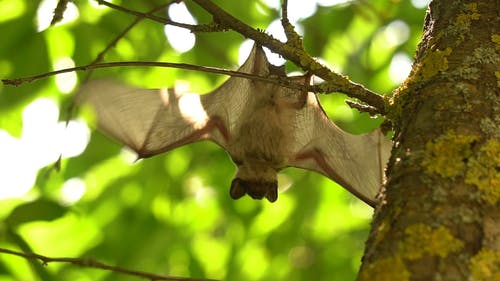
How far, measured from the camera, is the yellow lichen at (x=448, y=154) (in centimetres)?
172

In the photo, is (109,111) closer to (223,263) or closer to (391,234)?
(223,263)

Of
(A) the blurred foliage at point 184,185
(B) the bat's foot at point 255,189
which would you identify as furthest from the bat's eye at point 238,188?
(A) the blurred foliage at point 184,185

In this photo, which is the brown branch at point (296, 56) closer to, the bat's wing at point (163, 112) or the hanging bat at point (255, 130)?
the hanging bat at point (255, 130)

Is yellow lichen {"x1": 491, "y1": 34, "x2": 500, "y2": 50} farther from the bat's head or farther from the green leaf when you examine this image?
the green leaf

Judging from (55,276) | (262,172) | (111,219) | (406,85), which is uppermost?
(111,219)

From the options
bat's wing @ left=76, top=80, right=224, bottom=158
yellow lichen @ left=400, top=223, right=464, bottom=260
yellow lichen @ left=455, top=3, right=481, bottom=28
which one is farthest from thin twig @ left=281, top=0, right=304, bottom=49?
bat's wing @ left=76, top=80, right=224, bottom=158

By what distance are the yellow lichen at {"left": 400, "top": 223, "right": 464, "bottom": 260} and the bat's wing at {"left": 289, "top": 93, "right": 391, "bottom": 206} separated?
1.98 metres

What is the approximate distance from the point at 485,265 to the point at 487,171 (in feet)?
1.01

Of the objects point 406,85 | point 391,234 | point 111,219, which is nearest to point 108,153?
point 111,219

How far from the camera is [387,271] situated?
1500 millimetres

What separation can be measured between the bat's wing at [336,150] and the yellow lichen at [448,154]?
175cm

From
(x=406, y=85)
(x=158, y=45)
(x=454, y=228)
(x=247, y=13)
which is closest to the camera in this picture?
(x=454, y=228)

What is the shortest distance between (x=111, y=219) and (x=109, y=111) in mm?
873

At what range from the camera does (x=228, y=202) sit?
14.4ft
